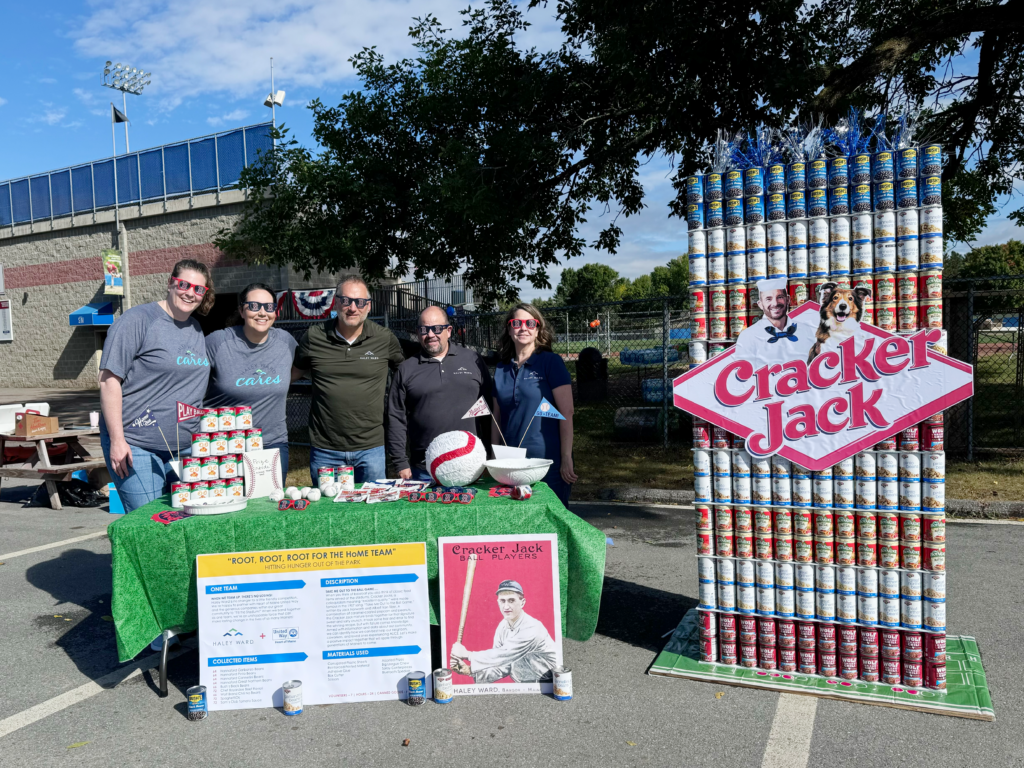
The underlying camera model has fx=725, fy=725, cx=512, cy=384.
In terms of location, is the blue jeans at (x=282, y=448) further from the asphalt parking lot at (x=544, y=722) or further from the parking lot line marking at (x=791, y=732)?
the parking lot line marking at (x=791, y=732)

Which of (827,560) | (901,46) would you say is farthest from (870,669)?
(901,46)

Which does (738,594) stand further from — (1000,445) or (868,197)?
(1000,445)

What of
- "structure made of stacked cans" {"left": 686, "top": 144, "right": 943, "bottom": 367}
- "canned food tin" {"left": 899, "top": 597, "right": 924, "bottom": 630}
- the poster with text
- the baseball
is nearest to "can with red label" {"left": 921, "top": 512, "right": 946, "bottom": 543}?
"canned food tin" {"left": 899, "top": 597, "right": 924, "bottom": 630}

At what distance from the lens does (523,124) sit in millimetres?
10469

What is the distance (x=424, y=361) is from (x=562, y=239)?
8065 millimetres

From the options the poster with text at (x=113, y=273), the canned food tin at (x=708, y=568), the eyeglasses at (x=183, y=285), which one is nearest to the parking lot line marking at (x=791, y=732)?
the canned food tin at (x=708, y=568)

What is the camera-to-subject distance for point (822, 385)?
339 centimetres

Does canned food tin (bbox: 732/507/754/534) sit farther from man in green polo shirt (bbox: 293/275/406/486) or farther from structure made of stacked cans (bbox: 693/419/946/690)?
man in green polo shirt (bbox: 293/275/406/486)

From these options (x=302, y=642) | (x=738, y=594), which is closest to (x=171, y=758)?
(x=302, y=642)

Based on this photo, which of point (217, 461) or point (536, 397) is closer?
point (217, 461)

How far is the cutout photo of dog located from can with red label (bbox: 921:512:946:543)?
0.86 m

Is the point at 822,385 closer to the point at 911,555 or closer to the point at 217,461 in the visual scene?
the point at 911,555

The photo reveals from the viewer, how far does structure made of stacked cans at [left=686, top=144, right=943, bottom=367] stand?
10.6ft

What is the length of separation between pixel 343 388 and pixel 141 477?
1.23 m
